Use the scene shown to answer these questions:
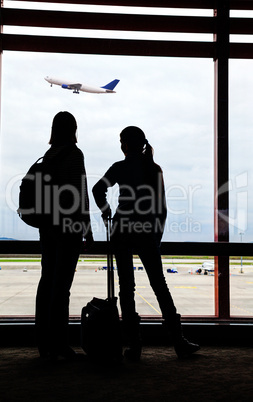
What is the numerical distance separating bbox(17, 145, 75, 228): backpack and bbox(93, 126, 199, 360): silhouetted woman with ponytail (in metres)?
0.33

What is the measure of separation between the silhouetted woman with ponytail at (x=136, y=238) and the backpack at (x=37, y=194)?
13.0 inches

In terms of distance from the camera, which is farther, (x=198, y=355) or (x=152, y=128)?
(x=152, y=128)

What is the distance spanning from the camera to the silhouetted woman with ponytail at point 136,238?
8.68ft

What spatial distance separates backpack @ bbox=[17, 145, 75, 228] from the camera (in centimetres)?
254

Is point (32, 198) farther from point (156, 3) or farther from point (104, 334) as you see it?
point (156, 3)

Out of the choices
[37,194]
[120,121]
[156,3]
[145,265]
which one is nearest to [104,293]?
[120,121]

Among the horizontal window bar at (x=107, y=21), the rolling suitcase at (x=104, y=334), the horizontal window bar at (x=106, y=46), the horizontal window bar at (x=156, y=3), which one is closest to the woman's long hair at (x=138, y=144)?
the rolling suitcase at (x=104, y=334)

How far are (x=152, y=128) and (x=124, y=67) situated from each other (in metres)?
0.62

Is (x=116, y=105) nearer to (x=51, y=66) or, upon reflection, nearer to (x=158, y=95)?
(x=158, y=95)

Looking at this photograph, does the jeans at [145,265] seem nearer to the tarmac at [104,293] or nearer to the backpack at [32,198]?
the tarmac at [104,293]

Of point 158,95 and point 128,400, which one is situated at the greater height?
point 158,95

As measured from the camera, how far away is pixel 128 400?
188 centimetres

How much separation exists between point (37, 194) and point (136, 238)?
695 mm

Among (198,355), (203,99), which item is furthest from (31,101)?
(198,355)
